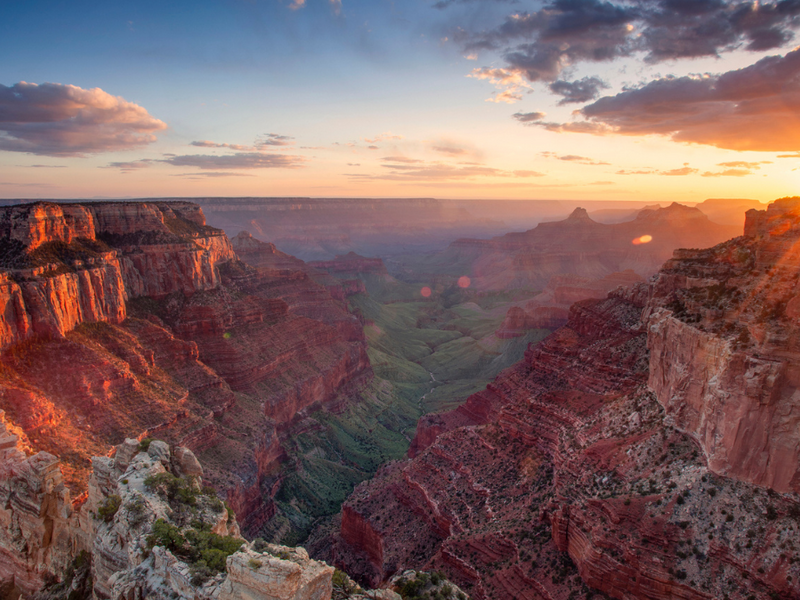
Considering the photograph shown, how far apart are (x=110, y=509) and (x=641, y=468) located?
29.0m

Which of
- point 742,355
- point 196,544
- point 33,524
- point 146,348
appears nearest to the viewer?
point 196,544

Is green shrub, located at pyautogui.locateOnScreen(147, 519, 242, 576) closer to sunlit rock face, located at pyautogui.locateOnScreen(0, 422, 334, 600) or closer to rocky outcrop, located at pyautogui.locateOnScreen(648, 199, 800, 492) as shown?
sunlit rock face, located at pyautogui.locateOnScreen(0, 422, 334, 600)

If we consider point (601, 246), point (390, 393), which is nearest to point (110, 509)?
point (390, 393)

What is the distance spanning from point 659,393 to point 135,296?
55887 millimetres

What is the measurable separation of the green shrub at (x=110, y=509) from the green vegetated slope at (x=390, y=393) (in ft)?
88.5

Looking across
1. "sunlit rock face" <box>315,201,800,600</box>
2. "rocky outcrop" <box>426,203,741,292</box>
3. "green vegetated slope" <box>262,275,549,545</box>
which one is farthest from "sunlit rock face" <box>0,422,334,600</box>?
"rocky outcrop" <box>426,203,741,292</box>

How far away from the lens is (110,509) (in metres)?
23.5

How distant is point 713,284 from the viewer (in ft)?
105

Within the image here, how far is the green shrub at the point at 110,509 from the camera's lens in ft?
76.9

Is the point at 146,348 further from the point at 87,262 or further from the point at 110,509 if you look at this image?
the point at 110,509

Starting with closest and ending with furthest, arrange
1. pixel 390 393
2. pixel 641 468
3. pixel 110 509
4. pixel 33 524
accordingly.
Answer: pixel 110 509 → pixel 33 524 → pixel 641 468 → pixel 390 393

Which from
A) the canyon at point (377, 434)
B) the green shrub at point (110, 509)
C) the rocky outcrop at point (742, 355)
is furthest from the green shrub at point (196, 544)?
the rocky outcrop at point (742, 355)

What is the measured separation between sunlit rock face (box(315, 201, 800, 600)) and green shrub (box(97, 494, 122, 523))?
20.2 meters

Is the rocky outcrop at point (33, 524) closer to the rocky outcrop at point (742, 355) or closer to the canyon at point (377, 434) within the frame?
the canyon at point (377, 434)
